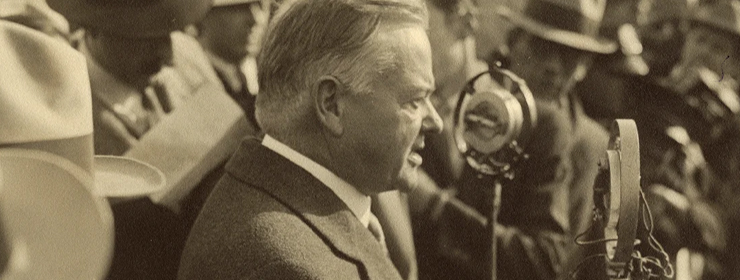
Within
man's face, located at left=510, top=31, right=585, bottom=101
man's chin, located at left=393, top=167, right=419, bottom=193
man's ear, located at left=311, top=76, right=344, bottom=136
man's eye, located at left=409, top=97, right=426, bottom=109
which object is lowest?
man's face, located at left=510, top=31, right=585, bottom=101

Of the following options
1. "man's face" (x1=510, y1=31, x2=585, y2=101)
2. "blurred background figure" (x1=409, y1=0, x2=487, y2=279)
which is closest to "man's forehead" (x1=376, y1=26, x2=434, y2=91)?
"blurred background figure" (x1=409, y1=0, x2=487, y2=279)

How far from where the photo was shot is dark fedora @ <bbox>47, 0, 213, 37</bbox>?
1.44 m

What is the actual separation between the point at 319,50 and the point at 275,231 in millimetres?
269

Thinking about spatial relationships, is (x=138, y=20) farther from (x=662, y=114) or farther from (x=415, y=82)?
(x=662, y=114)

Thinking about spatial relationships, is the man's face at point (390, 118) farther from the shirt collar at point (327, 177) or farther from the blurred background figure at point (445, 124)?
the blurred background figure at point (445, 124)

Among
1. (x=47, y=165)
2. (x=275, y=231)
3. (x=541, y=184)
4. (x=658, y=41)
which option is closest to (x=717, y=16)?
(x=658, y=41)

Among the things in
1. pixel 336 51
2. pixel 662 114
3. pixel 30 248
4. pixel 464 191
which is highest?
pixel 336 51

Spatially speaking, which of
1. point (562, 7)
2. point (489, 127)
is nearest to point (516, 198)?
point (489, 127)

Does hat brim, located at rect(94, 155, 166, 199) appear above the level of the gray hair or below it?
below

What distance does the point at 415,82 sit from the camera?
132 centimetres

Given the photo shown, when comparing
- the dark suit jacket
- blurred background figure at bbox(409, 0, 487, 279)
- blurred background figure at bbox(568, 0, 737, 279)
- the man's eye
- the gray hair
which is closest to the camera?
the dark suit jacket

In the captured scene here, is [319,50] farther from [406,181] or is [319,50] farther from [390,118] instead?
[406,181]

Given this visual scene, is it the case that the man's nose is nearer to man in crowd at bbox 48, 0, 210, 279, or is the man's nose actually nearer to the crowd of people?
the crowd of people

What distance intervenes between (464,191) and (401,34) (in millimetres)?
1064
